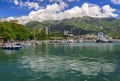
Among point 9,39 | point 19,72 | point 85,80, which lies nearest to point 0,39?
point 9,39

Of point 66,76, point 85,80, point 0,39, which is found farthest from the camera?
point 0,39

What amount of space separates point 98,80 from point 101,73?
7.22m

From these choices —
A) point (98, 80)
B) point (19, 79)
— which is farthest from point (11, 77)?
point (98, 80)

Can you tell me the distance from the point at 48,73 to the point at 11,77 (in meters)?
7.74

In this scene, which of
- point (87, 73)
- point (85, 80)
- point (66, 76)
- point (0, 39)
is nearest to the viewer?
point (85, 80)

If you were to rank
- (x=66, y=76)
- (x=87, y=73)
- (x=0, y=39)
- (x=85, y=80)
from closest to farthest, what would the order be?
(x=85, y=80) < (x=66, y=76) < (x=87, y=73) < (x=0, y=39)

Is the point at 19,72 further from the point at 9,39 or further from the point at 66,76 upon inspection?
the point at 9,39

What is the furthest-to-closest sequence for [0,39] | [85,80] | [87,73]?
[0,39] < [87,73] < [85,80]

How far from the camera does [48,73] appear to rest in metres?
55.1

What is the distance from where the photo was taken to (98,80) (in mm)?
48719

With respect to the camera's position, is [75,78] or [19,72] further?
[19,72]

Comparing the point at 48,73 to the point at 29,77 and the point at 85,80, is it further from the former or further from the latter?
the point at 85,80

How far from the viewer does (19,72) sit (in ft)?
188

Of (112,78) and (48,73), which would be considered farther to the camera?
(48,73)
